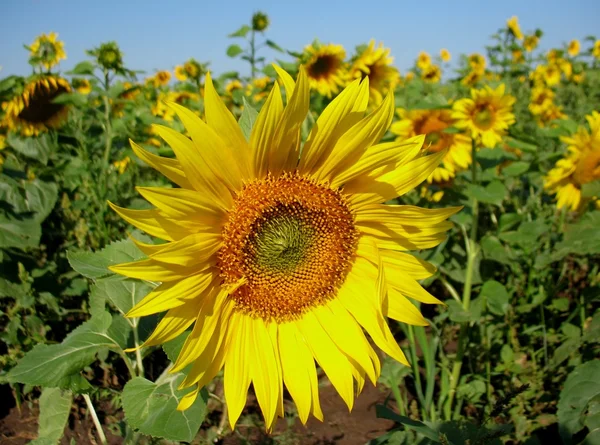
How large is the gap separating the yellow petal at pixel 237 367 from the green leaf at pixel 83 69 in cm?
249

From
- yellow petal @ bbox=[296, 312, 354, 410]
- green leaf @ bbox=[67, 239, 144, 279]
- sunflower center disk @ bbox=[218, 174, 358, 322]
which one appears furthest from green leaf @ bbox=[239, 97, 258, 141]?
yellow petal @ bbox=[296, 312, 354, 410]

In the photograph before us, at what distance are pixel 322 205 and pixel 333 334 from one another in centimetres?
46

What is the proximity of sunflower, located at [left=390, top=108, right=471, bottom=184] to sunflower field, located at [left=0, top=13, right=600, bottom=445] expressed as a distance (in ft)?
0.05

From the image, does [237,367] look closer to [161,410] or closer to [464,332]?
[161,410]

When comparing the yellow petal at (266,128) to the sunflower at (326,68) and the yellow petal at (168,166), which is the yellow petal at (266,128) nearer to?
the yellow petal at (168,166)

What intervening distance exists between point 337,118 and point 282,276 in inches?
25.0

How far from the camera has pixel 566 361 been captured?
2.71 m

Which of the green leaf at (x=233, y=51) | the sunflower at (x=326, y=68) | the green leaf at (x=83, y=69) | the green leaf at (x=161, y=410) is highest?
→ the green leaf at (x=233, y=51)

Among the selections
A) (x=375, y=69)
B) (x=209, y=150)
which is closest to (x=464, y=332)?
(x=209, y=150)

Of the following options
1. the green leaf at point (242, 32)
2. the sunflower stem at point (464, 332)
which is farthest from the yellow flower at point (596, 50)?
the sunflower stem at point (464, 332)

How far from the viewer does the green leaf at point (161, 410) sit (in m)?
1.44

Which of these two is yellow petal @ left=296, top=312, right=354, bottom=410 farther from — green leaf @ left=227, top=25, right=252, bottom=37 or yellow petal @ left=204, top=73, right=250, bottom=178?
green leaf @ left=227, top=25, right=252, bottom=37

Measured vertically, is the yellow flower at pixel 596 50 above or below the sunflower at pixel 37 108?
above

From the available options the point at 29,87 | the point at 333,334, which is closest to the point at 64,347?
the point at 333,334
